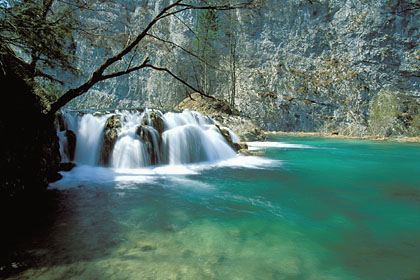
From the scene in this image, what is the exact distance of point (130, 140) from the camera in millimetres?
8297

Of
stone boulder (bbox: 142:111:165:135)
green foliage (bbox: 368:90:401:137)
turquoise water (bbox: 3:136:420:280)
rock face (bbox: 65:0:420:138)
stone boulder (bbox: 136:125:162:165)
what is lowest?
turquoise water (bbox: 3:136:420:280)

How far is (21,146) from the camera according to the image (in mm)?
3898

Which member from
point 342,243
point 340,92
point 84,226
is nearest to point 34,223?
point 84,226

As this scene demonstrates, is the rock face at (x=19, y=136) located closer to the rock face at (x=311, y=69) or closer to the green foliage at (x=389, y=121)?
the rock face at (x=311, y=69)

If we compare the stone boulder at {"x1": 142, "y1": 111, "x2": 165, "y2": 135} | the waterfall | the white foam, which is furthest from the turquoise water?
the stone boulder at {"x1": 142, "y1": 111, "x2": 165, "y2": 135}

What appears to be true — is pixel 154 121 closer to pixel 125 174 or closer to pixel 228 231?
pixel 125 174

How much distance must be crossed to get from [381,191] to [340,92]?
3665cm

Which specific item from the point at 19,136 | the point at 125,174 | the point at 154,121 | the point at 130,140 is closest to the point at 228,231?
the point at 19,136

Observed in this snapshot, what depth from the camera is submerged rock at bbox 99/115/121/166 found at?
7957mm

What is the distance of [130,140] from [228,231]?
6.01 metres

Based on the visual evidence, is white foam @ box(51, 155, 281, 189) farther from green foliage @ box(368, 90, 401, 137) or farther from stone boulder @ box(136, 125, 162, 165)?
green foliage @ box(368, 90, 401, 137)

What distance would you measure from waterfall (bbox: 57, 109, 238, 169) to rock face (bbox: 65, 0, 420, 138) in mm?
22990

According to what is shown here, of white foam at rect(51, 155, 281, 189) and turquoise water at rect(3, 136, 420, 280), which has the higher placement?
white foam at rect(51, 155, 281, 189)

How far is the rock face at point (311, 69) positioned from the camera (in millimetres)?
36094
